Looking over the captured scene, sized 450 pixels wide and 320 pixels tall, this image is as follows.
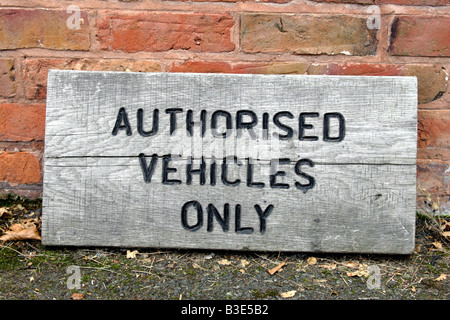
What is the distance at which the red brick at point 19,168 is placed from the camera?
76.4 inches

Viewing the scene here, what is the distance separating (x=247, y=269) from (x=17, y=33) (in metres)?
1.47

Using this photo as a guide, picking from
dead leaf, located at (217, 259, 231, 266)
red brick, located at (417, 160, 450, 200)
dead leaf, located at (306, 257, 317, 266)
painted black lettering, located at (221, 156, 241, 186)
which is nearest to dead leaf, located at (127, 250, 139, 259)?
dead leaf, located at (217, 259, 231, 266)

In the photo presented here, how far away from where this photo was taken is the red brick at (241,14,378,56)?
5.95 ft

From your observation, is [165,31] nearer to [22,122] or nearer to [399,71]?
[22,122]

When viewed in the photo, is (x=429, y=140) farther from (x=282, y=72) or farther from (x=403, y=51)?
(x=282, y=72)

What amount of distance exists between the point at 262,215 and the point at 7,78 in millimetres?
1330

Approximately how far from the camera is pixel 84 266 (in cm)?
159

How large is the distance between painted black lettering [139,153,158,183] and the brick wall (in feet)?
1.44

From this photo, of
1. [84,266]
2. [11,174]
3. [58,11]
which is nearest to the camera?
[84,266]

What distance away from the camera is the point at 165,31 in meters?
1.83

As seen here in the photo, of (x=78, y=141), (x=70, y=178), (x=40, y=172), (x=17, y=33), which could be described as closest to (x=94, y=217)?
(x=70, y=178)

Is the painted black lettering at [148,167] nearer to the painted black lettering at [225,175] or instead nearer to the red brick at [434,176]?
the painted black lettering at [225,175]

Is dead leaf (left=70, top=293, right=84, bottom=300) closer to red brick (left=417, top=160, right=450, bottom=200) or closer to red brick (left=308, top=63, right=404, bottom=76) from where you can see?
red brick (left=308, top=63, right=404, bottom=76)

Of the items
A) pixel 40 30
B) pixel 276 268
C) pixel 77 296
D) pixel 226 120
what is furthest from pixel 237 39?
pixel 77 296
